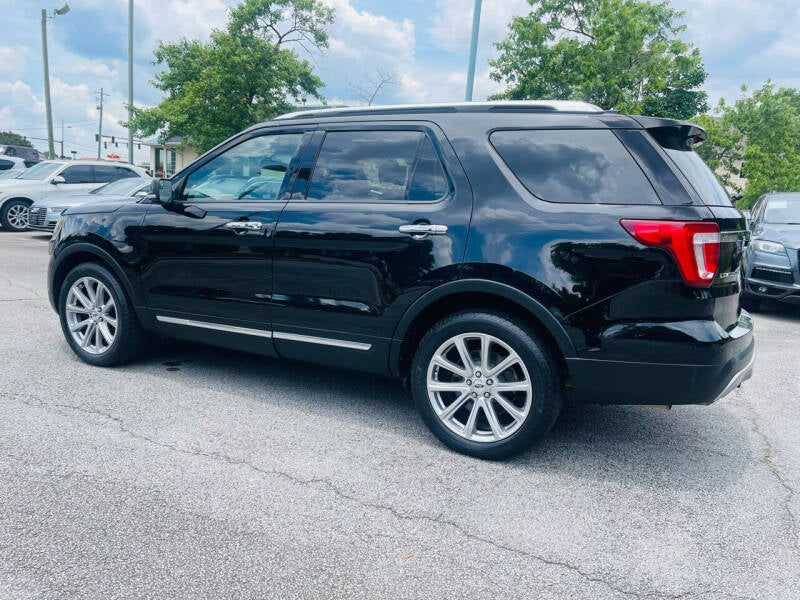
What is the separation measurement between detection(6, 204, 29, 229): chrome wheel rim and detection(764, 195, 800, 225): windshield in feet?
51.2

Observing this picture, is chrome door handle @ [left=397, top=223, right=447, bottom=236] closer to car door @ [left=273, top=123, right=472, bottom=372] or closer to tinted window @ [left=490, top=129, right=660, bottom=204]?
car door @ [left=273, top=123, right=472, bottom=372]

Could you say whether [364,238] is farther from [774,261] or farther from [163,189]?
[774,261]

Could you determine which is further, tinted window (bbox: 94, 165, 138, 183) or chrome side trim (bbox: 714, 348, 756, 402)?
tinted window (bbox: 94, 165, 138, 183)

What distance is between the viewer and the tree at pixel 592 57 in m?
22.3

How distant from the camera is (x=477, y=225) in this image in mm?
3391

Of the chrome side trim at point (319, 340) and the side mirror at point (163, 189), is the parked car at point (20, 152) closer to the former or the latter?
the side mirror at point (163, 189)

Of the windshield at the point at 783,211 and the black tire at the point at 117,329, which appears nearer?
the black tire at the point at 117,329

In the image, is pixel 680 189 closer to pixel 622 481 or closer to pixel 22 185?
pixel 622 481

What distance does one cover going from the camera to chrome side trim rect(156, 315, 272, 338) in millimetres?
4152

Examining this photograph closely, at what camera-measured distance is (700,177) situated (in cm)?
330

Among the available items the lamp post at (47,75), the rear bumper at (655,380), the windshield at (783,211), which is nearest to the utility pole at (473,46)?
the windshield at (783,211)

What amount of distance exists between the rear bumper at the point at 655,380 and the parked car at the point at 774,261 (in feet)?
18.5

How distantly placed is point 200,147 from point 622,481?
25912mm

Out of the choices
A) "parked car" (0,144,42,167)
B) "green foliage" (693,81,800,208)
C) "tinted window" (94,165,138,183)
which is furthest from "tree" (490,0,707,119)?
"parked car" (0,144,42,167)
